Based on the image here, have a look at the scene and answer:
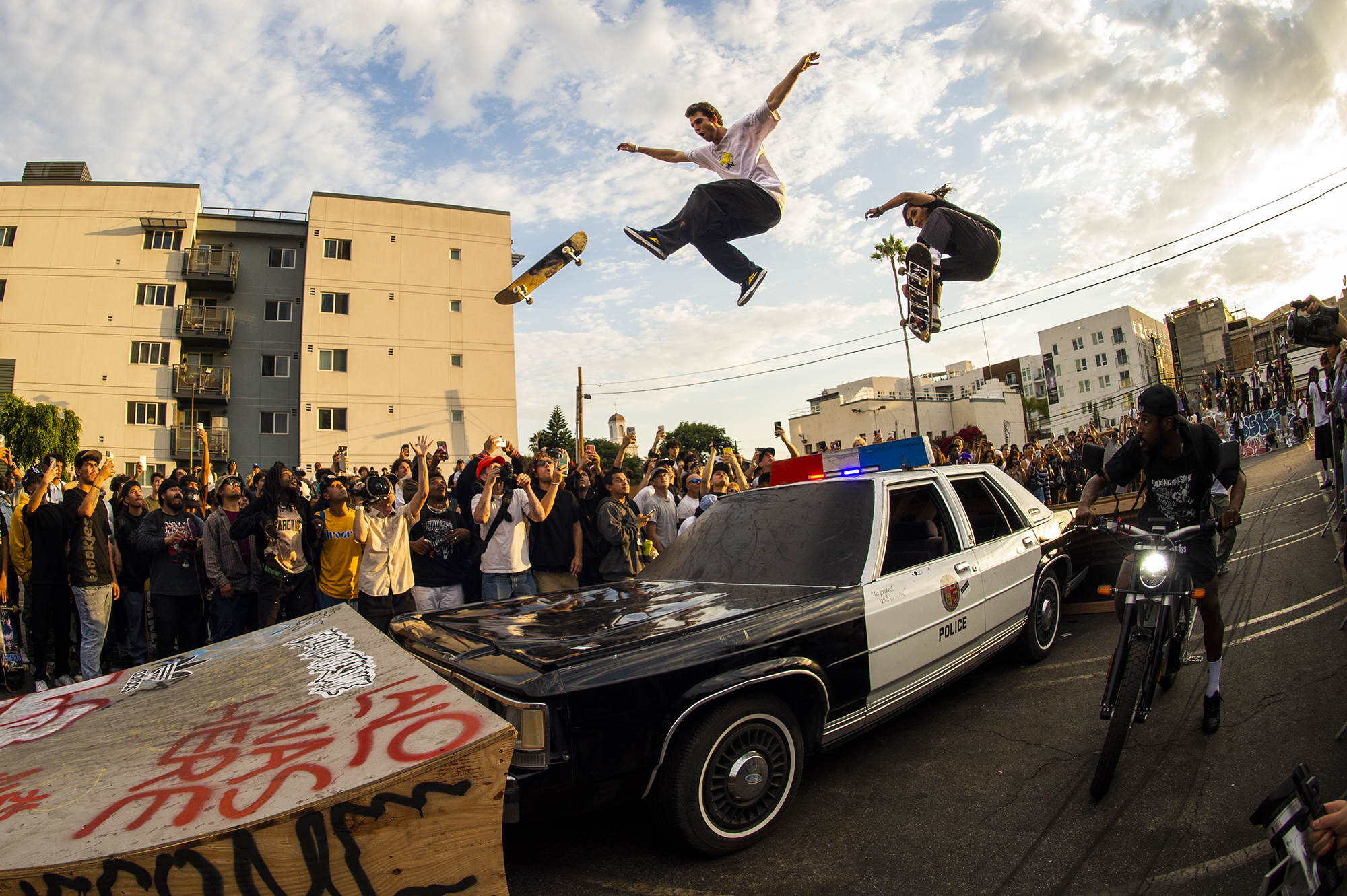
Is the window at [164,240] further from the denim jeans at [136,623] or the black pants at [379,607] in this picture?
the black pants at [379,607]

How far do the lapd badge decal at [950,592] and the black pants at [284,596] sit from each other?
510 centimetres

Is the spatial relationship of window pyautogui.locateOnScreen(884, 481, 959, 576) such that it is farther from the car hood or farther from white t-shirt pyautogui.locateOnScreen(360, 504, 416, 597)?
white t-shirt pyautogui.locateOnScreen(360, 504, 416, 597)

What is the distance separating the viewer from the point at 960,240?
19.5ft

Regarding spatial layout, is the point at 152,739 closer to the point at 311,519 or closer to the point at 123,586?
the point at 311,519

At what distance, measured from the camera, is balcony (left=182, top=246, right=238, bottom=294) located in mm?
29672

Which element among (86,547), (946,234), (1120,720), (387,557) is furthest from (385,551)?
(946,234)

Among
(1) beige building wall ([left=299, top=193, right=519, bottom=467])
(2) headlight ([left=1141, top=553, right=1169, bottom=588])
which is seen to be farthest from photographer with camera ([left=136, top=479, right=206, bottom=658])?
(1) beige building wall ([left=299, top=193, right=519, bottom=467])

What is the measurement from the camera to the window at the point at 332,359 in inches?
1171

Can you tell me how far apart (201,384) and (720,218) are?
3122 centimetres

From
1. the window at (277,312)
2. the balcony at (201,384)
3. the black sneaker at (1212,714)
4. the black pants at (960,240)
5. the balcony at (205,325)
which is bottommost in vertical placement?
the black sneaker at (1212,714)

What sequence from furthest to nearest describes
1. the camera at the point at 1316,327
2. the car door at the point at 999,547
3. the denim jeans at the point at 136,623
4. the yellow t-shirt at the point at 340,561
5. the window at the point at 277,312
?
1. the window at the point at 277,312
2. the denim jeans at the point at 136,623
3. the yellow t-shirt at the point at 340,561
4. the car door at the point at 999,547
5. the camera at the point at 1316,327

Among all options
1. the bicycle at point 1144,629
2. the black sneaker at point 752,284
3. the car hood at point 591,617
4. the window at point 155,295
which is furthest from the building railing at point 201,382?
the bicycle at point 1144,629

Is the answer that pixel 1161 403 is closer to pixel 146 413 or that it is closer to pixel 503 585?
pixel 503 585

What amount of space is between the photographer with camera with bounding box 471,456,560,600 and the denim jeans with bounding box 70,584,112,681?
3.20m
